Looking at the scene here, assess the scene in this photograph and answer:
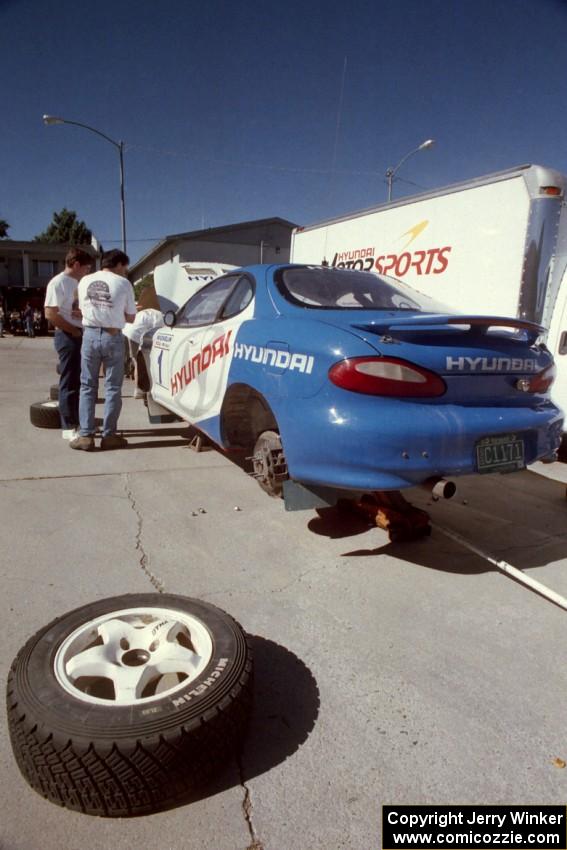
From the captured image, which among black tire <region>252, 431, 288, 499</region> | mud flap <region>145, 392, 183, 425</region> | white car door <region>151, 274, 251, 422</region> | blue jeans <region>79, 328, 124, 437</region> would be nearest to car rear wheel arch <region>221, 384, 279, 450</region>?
black tire <region>252, 431, 288, 499</region>

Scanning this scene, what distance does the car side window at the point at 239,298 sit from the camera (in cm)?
338

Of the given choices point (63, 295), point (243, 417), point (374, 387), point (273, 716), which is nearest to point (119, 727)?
point (273, 716)

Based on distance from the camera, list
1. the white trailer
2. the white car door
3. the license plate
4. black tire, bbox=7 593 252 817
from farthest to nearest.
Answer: the white trailer, the white car door, the license plate, black tire, bbox=7 593 252 817

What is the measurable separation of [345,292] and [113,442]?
2902mm

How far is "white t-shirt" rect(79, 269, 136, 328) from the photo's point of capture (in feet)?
15.2

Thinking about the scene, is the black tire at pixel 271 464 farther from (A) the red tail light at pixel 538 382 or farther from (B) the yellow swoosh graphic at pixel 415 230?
(B) the yellow swoosh graphic at pixel 415 230

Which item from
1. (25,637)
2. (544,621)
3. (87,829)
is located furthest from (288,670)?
(544,621)

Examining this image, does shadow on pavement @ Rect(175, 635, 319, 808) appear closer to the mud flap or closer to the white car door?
the white car door

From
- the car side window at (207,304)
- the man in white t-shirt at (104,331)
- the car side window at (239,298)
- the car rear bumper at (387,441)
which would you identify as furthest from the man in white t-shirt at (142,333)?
the car rear bumper at (387,441)

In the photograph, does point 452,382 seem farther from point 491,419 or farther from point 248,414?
point 248,414

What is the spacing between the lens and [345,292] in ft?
10.6

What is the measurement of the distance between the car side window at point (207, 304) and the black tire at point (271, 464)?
1263 mm

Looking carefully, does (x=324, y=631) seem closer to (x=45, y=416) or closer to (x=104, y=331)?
(x=104, y=331)

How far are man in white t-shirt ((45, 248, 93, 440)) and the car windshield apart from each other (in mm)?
2636
